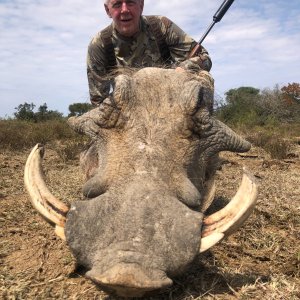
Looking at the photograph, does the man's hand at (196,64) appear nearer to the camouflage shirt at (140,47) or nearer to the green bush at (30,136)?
the camouflage shirt at (140,47)

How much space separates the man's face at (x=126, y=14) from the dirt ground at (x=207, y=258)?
1622 millimetres

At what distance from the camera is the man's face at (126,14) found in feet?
13.6

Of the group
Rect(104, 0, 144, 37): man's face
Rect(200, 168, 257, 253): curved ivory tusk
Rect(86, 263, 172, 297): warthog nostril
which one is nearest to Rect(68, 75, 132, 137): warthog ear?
Rect(200, 168, 257, 253): curved ivory tusk

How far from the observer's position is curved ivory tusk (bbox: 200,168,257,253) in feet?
6.31

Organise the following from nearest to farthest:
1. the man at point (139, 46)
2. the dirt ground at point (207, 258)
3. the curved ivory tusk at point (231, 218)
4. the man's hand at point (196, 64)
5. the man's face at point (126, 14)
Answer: the curved ivory tusk at point (231, 218)
the dirt ground at point (207, 258)
the man's hand at point (196, 64)
the man's face at point (126, 14)
the man at point (139, 46)

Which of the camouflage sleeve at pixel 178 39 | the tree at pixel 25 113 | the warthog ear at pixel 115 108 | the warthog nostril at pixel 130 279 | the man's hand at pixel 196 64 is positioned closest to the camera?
the warthog nostril at pixel 130 279

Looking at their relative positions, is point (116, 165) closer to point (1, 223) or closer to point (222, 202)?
point (1, 223)

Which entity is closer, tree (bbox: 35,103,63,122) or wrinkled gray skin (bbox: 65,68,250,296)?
wrinkled gray skin (bbox: 65,68,250,296)

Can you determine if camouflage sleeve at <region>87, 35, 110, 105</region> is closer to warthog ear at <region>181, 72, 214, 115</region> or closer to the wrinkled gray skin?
the wrinkled gray skin

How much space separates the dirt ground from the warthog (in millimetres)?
376

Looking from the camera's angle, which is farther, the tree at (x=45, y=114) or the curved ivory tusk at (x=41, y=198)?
the tree at (x=45, y=114)

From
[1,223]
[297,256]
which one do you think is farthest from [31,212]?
[297,256]

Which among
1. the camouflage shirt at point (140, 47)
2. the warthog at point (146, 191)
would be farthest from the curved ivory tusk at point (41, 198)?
the camouflage shirt at point (140, 47)

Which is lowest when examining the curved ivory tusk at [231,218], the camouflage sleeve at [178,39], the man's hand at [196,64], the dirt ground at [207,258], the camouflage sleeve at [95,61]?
the dirt ground at [207,258]
